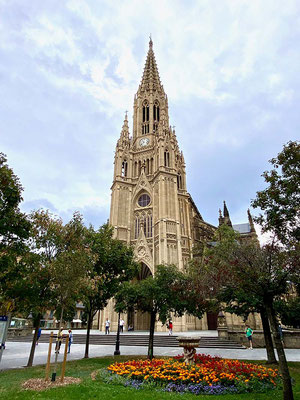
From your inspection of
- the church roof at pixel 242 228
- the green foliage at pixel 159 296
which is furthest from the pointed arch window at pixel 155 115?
the green foliage at pixel 159 296

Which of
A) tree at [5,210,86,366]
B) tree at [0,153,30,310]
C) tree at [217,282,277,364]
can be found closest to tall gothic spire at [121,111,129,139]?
tree at [5,210,86,366]

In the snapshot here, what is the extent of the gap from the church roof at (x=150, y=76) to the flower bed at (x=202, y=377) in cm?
5431

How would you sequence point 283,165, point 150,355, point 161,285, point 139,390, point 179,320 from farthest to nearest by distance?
point 179,320 < point 161,285 < point 150,355 < point 283,165 < point 139,390

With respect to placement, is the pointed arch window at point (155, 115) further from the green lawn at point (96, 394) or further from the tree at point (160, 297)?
the green lawn at point (96, 394)

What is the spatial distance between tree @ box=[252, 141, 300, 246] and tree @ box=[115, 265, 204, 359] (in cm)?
583

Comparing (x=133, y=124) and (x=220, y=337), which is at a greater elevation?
(x=133, y=124)

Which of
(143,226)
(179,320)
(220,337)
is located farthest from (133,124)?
(220,337)

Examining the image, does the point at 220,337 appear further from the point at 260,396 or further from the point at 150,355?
the point at 260,396

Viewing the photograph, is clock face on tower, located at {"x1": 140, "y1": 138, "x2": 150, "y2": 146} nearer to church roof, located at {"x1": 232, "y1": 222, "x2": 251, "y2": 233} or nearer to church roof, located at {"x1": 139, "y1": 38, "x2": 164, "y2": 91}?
church roof, located at {"x1": 139, "y1": 38, "x2": 164, "y2": 91}

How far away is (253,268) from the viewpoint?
301 inches

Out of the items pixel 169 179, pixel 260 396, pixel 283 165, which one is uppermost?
pixel 169 179

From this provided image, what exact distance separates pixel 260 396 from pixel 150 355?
23.8ft

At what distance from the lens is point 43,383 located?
26.3 ft

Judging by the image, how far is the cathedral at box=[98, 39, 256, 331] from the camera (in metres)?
34.9
